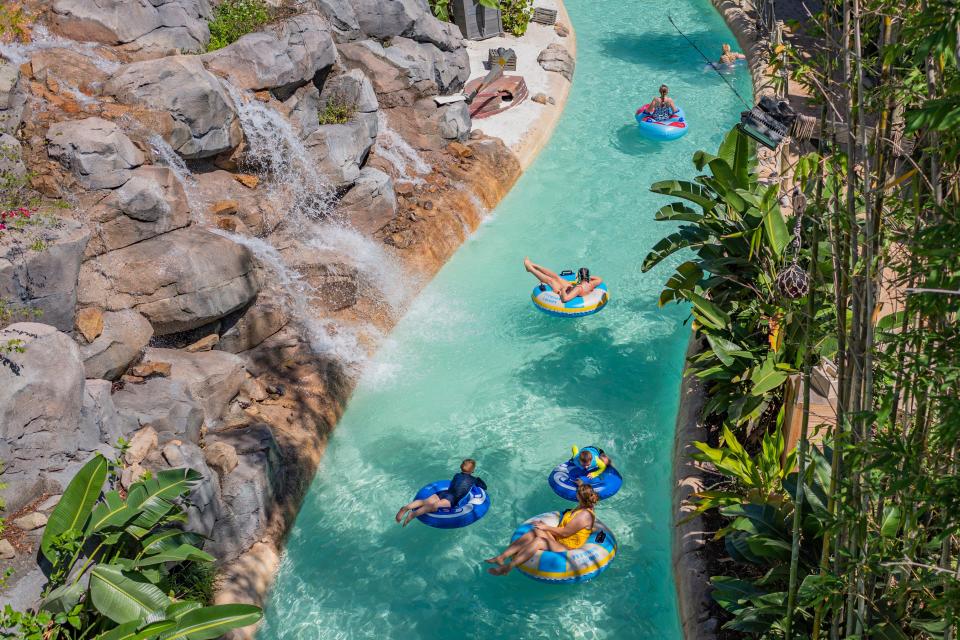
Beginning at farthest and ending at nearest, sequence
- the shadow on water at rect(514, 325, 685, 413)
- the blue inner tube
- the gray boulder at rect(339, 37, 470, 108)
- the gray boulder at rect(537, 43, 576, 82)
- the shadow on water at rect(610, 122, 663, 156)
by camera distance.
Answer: the gray boulder at rect(537, 43, 576, 82) → the shadow on water at rect(610, 122, 663, 156) → the gray boulder at rect(339, 37, 470, 108) → the shadow on water at rect(514, 325, 685, 413) → the blue inner tube

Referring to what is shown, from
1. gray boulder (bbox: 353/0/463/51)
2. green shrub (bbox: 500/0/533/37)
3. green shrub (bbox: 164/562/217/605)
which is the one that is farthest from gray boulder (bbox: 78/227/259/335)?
green shrub (bbox: 500/0/533/37)

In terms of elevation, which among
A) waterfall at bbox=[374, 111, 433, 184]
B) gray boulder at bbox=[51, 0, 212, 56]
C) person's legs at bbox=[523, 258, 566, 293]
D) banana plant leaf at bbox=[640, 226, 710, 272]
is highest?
gray boulder at bbox=[51, 0, 212, 56]

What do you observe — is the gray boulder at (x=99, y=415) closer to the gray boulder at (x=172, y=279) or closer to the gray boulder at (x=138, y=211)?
the gray boulder at (x=172, y=279)

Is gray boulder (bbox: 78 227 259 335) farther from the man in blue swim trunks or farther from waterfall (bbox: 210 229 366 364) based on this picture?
the man in blue swim trunks

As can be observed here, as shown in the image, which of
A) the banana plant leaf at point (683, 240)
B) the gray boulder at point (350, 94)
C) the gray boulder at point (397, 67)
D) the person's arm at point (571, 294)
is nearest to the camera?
the banana plant leaf at point (683, 240)

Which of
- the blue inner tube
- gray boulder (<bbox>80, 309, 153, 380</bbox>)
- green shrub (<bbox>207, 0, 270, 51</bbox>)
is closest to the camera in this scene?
the blue inner tube

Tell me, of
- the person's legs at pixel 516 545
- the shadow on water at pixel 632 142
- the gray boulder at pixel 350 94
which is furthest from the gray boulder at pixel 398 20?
the person's legs at pixel 516 545
